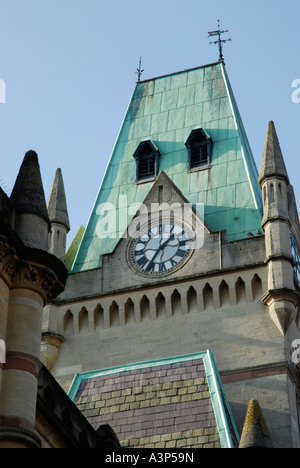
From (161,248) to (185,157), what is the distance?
5019 millimetres

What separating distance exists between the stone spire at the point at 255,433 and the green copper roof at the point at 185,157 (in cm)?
1443

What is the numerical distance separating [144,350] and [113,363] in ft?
3.46

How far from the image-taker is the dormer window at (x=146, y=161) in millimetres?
43500

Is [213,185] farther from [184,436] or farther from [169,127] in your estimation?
[184,436]

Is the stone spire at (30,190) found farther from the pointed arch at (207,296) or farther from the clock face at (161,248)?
the clock face at (161,248)

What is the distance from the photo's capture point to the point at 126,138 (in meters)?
45.5

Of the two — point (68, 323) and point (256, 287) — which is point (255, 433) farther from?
point (68, 323)

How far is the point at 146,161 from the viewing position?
44.2 meters

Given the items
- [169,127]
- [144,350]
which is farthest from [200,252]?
[169,127]

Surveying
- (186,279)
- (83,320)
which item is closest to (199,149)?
(186,279)

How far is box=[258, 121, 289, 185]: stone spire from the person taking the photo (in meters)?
39.3

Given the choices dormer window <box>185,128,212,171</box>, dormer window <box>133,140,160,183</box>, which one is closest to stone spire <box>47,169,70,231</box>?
dormer window <box>133,140,160,183</box>

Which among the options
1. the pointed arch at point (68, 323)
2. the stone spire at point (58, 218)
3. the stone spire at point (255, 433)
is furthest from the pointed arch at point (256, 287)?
the stone spire at point (255, 433)

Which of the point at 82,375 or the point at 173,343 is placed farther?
the point at 173,343
